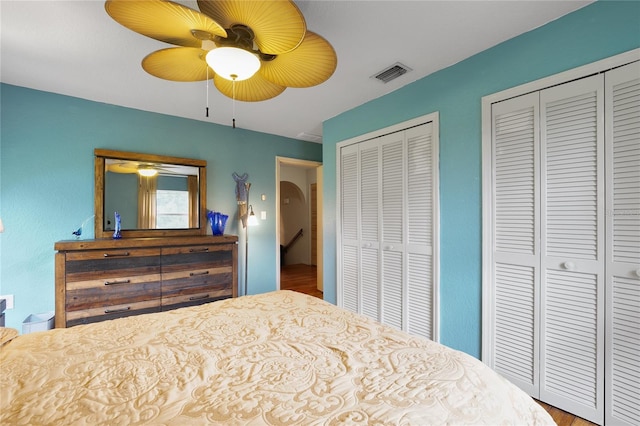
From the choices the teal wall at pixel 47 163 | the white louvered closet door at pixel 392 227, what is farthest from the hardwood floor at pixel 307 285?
the teal wall at pixel 47 163

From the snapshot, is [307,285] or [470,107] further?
[307,285]

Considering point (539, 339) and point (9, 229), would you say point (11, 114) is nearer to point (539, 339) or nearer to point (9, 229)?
point (9, 229)

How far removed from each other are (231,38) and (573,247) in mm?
2210

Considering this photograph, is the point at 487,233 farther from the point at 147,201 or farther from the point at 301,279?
the point at 301,279

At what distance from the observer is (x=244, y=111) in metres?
3.13

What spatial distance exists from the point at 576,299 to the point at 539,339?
13.3 inches

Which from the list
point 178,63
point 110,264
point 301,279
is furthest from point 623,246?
point 301,279

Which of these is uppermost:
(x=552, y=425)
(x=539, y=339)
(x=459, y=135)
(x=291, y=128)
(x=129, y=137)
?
(x=291, y=128)

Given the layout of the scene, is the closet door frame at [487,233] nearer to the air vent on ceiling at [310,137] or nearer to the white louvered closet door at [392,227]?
the white louvered closet door at [392,227]

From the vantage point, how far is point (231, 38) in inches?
52.7

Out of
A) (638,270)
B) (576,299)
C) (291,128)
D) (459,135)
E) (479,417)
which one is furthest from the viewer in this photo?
(291,128)

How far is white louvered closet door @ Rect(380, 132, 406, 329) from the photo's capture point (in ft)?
8.43

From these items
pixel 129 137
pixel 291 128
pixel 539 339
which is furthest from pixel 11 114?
pixel 539 339

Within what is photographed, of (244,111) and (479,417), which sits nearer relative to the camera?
(479,417)
